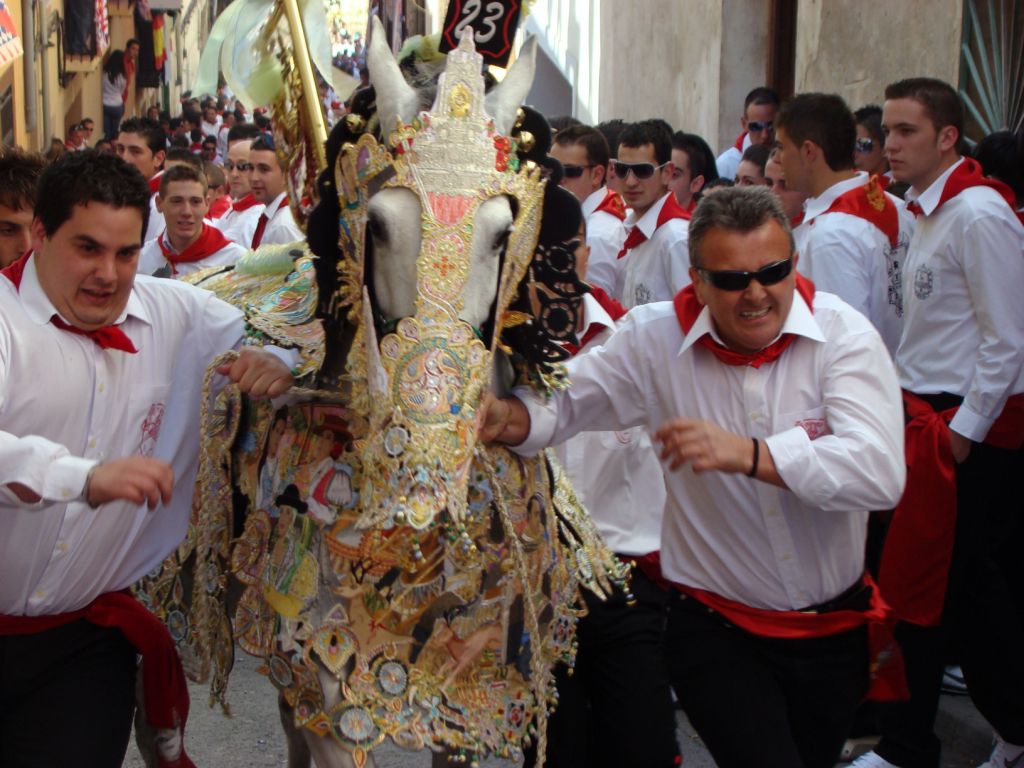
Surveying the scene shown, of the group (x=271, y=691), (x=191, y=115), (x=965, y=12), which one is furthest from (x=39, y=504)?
(x=191, y=115)

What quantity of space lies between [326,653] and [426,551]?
1.16 ft

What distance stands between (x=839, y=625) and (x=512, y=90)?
164cm

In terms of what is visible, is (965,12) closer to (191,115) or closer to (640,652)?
(640,652)

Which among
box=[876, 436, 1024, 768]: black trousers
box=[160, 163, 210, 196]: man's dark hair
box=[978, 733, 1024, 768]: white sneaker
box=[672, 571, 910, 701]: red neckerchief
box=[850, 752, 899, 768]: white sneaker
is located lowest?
box=[850, 752, 899, 768]: white sneaker

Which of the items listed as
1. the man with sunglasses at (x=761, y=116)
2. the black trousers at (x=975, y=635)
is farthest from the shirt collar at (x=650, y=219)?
the man with sunglasses at (x=761, y=116)

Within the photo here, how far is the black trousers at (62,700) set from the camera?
3.66 metres

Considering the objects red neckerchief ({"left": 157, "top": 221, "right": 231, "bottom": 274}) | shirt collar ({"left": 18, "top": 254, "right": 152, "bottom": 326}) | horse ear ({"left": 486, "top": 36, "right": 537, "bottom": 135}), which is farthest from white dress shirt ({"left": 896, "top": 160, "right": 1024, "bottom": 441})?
red neckerchief ({"left": 157, "top": 221, "right": 231, "bottom": 274})

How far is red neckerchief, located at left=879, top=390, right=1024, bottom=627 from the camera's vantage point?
5.34m

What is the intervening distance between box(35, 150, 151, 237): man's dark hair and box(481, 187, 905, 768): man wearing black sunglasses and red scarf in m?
1.17

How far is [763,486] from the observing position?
3.71 metres

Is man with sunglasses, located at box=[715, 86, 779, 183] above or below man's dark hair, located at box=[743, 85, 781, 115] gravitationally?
below

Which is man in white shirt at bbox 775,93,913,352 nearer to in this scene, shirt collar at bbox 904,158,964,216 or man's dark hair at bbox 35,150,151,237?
shirt collar at bbox 904,158,964,216

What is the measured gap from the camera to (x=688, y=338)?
149 inches

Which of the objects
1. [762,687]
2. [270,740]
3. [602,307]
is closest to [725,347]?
[762,687]
